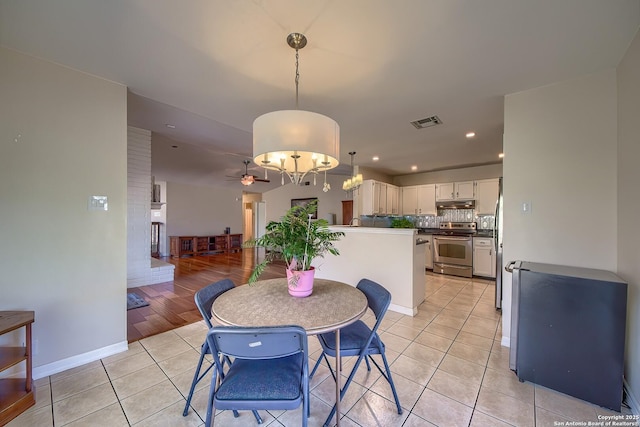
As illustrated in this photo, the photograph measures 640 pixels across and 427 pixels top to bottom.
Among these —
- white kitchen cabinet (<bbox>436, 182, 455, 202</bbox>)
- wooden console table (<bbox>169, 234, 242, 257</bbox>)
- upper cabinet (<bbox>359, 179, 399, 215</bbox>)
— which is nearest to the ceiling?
upper cabinet (<bbox>359, 179, 399, 215</bbox>)

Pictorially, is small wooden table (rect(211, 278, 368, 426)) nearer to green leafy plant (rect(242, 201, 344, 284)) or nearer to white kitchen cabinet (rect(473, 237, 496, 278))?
green leafy plant (rect(242, 201, 344, 284))

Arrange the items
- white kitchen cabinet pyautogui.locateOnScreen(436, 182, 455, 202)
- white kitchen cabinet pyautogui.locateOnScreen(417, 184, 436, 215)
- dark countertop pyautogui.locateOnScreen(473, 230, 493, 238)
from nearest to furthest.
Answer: dark countertop pyautogui.locateOnScreen(473, 230, 493, 238)
white kitchen cabinet pyautogui.locateOnScreen(436, 182, 455, 202)
white kitchen cabinet pyautogui.locateOnScreen(417, 184, 436, 215)

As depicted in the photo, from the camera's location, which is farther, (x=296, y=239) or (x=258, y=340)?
(x=296, y=239)

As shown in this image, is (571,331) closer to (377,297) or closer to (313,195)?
(377,297)

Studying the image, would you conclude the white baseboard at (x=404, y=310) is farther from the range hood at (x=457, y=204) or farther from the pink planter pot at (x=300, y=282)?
the range hood at (x=457, y=204)

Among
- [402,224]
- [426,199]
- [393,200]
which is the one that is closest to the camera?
[402,224]

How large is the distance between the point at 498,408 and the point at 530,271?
970 mm

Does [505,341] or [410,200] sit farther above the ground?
[410,200]

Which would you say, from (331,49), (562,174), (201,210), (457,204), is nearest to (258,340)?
(331,49)

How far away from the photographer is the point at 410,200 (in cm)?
644

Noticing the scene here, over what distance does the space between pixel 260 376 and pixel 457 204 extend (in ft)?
18.7

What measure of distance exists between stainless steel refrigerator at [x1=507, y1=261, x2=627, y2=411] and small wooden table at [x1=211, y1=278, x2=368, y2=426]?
133 cm

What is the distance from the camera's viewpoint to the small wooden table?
1.25 metres

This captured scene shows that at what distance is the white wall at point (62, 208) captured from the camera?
1810mm
